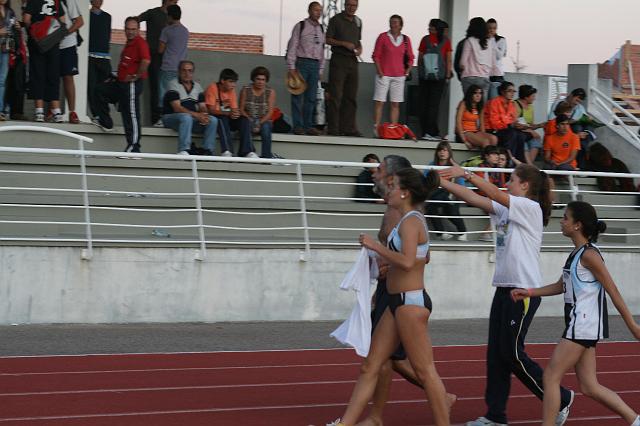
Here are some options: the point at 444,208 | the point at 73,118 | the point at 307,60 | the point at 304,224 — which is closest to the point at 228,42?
the point at 307,60

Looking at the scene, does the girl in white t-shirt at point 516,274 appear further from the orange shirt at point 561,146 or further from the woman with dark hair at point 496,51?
the woman with dark hair at point 496,51

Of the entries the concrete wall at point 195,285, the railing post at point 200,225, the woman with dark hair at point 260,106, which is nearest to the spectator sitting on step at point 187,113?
the woman with dark hair at point 260,106

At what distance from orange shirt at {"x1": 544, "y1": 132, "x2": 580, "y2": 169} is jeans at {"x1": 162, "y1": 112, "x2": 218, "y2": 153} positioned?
17.5 ft

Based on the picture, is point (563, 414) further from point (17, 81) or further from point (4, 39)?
point (17, 81)

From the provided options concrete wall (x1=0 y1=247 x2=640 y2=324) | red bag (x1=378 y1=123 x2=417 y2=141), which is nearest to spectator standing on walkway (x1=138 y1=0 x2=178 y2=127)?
red bag (x1=378 y1=123 x2=417 y2=141)

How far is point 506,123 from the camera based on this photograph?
1802 centimetres

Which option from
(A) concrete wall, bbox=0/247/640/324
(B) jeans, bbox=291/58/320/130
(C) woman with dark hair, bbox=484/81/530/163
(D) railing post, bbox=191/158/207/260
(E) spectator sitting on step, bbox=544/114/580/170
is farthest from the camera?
(E) spectator sitting on step, bbox=544/114/580/170

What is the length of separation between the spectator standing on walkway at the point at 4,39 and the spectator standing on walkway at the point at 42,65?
1.26ft

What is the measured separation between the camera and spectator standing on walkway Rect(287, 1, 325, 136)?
57.7 feet

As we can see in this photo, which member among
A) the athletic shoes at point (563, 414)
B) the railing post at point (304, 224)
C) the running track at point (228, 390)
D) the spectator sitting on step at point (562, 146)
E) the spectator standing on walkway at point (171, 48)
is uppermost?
the spectator standing on walkway at point (171, 48)

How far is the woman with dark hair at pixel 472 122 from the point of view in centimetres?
1784

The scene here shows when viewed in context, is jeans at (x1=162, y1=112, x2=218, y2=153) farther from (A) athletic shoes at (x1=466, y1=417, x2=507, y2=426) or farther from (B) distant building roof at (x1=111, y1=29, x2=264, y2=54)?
(B) distant building roof at (x1=111, y1=29, x2=264, y2=54)

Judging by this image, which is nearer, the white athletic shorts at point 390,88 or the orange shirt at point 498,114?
the orange shirt at point 498,114

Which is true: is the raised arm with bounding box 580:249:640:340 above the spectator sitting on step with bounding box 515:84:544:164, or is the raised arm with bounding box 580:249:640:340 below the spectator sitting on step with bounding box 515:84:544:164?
below
